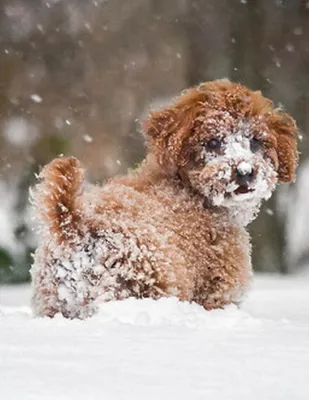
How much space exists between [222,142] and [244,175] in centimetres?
21

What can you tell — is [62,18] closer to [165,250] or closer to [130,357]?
[165,250]

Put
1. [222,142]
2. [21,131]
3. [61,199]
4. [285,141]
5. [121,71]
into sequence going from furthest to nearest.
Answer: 1. [121,71]
2. [21,131]
3. [285,141]
4. [222,142]
5. [61,199]

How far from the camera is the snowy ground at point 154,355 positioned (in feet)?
8.40

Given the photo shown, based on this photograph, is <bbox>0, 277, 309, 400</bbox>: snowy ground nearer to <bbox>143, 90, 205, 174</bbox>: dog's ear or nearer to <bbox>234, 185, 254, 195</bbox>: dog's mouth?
<bbox>234, 185, 254, 195</bbox>: dog's mouth

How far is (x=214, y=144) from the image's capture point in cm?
423

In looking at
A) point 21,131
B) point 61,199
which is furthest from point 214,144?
point 21,131

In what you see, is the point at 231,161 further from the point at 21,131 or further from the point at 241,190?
the point at 21,131

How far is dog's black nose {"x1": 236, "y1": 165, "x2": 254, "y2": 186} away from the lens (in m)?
4.09

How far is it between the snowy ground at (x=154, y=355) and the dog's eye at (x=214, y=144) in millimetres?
690

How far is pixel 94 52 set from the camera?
966 centimetres

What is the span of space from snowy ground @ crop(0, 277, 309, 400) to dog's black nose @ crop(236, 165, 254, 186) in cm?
54

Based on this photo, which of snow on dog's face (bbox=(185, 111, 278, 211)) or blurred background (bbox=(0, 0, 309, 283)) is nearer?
snow on dog's face (bbox=(185, 111, 278, 211))

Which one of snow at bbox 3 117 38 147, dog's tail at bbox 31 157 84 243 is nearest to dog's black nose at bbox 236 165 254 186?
dog's tail at bbox 31 157 84 243

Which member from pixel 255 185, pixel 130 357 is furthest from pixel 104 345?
pixel 255 185
